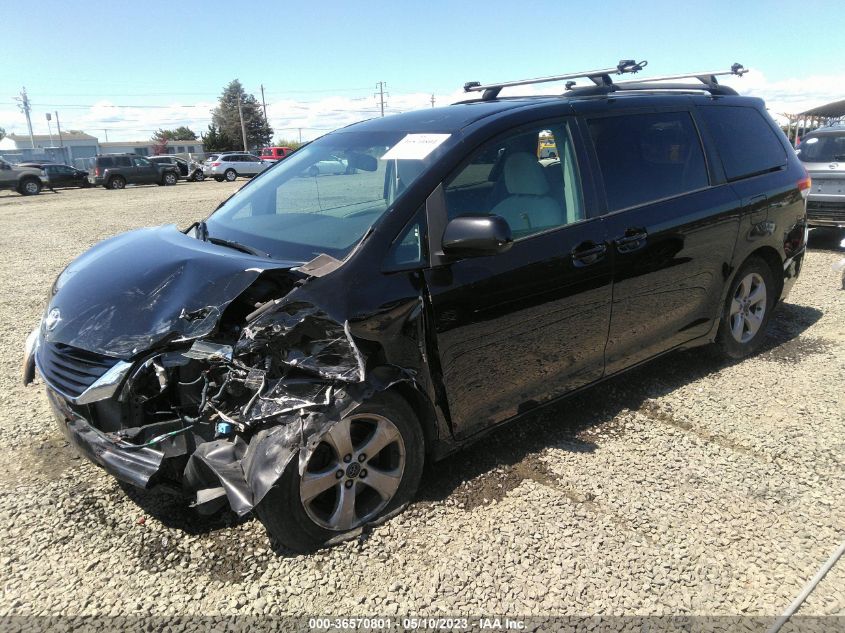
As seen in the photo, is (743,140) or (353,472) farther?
(743,140)

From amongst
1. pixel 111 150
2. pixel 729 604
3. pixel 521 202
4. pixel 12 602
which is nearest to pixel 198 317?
pixel 12 602

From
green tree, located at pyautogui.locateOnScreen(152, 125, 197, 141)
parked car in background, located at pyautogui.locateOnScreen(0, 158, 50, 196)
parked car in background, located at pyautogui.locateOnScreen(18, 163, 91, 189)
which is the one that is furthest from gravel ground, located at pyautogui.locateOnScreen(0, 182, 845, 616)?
green tree, located at pyautogui.locateOnScreen(152, 125, 197, 141)

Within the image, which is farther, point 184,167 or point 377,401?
point 184,167

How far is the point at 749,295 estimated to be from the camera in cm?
463

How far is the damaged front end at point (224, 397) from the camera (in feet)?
7.80

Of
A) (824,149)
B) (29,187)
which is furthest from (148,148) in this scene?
(824,149)

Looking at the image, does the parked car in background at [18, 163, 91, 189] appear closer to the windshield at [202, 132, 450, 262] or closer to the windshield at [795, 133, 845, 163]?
the windshield at [202, 132, 450, 262]

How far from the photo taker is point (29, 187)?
91.1ft

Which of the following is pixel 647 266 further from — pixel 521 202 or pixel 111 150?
pixel 111 150

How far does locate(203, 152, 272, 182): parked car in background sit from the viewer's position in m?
35.5

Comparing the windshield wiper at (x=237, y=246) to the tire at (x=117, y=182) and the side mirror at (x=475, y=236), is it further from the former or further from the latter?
the tire at (x=117, y=182)

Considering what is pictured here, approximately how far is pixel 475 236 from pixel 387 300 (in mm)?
488

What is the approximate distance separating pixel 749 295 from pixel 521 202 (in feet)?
8.10

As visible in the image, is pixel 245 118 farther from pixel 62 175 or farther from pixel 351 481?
pixel 351 481
